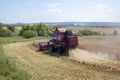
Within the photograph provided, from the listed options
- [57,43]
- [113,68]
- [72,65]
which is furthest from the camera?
[57,43]

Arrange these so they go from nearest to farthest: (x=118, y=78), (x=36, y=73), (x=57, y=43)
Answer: (x=118, y=78)
(x=36, y=73)
(x=57, y=43)

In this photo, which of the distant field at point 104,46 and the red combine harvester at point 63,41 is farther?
the red combine harvester at point 63,41

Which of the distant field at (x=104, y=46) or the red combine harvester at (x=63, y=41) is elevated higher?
the red combine harvester at (x=63, y=41)

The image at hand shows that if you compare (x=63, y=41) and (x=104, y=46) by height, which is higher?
(x=63, y=41)

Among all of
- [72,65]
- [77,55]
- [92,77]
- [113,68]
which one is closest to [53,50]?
[77,55]

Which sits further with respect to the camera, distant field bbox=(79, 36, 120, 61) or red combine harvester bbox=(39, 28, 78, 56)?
red combine harvester bbox=(39, 28, 78, 56)

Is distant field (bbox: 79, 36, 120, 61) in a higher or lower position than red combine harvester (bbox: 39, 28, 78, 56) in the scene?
lower

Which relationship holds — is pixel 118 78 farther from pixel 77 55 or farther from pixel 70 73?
pixel 77 55

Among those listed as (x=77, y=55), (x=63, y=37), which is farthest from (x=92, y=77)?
(x=63, y=37)

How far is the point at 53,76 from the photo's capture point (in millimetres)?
14922

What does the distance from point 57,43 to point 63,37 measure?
85 centimetres

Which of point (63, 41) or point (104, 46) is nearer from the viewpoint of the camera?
point (63, 41)

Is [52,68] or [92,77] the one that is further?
[52,68]

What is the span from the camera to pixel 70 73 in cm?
1571
